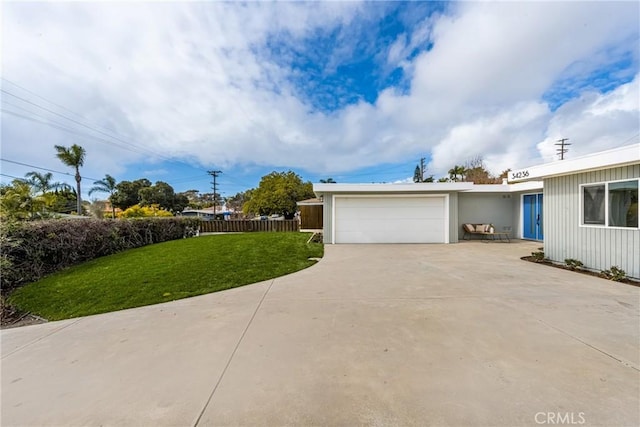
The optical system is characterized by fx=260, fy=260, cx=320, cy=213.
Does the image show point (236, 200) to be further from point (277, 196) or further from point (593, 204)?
point (593, 204)

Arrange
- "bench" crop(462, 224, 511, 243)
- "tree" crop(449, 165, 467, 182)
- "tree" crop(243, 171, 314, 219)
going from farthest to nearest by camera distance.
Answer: "tree" crop(243, 171, 314, 219), "tree" crop(449, 165, 467, 182), "bench" crop(462, 224, 511, 243)

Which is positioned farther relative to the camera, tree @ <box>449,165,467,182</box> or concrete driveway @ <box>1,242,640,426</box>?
tree @ <box>449,165,467,182</box>

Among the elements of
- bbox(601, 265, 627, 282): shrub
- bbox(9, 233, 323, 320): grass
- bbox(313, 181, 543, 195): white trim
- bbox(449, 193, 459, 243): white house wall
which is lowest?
bbox(9, 233, 323, 320): grass

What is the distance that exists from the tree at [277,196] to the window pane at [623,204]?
23535 mm

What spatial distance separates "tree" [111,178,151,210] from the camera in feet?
119

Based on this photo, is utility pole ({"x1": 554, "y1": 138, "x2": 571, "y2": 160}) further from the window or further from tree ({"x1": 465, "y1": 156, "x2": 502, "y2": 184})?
the window

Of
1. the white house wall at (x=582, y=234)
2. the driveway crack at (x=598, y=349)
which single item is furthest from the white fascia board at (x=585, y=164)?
the driveway crack at (x=598, y=349)

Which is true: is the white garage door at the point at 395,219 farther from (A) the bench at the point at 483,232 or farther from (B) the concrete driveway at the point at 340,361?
(B) the concrete driveway at the point at 340,361

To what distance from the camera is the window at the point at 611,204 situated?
5.36 metres

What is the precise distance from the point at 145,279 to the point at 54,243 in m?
3.70

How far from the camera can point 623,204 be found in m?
5.52

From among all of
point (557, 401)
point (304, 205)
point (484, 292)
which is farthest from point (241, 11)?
point (304, 205)

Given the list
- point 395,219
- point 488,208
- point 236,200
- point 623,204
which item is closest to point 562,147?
point 488,208
